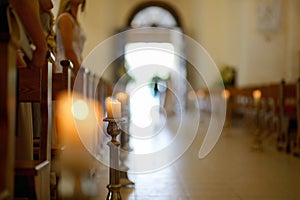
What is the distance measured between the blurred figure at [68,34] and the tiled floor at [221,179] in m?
0.83

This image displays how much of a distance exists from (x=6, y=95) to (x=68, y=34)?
5.48ft

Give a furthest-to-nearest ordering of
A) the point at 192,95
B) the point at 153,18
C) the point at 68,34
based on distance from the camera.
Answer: the point at 153,18 < the point at 192,95 < the point at 68,34

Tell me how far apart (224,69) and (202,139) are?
6745mm

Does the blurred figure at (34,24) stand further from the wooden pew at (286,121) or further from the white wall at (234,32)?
the white wall at (234,32)

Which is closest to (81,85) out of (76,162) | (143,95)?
(76,162)

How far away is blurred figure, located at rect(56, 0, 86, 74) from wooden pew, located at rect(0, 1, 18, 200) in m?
1.53

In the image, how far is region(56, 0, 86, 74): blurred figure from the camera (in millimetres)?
2719

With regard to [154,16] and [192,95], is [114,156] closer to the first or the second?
[192,95]

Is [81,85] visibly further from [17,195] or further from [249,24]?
[249,24]

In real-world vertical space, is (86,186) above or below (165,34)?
below

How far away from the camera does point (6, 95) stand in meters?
1.12

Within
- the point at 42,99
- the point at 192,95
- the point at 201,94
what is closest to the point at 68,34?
the point at 42,99

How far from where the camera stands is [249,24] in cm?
1088

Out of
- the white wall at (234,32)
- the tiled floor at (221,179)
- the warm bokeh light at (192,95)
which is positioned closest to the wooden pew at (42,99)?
the tiled floor at (221,179)
